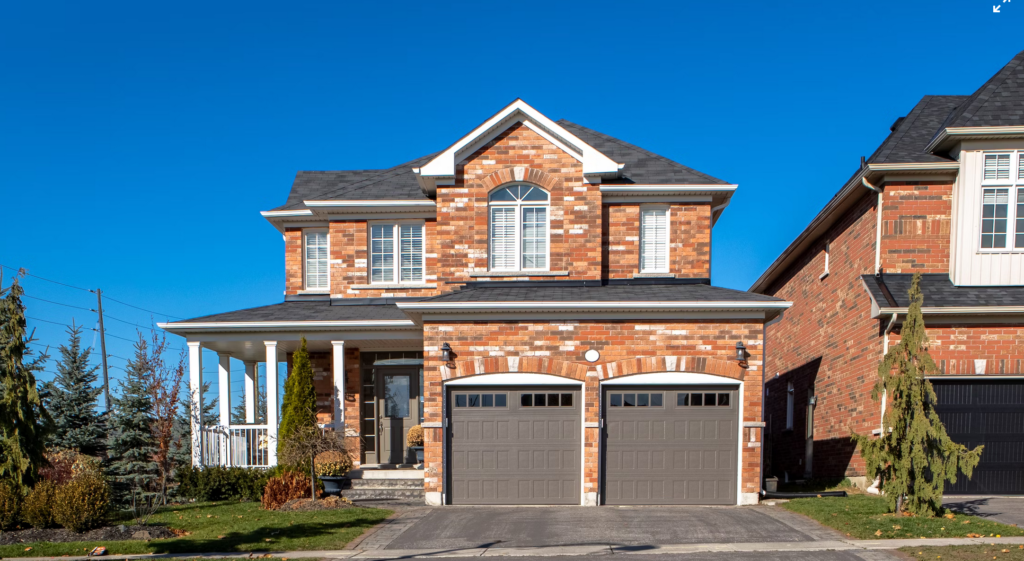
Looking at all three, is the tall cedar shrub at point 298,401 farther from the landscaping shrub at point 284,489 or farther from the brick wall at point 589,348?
the brick wall at point 589,348

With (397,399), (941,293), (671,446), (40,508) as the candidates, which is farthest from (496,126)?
(40,508)

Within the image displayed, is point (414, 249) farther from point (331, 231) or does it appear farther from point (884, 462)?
point (884, 462)

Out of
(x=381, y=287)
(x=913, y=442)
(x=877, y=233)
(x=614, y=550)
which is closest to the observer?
(x=614, y=550)

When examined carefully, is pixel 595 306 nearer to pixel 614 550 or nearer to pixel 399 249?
pixel 614 550

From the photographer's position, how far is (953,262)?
13.9 metres

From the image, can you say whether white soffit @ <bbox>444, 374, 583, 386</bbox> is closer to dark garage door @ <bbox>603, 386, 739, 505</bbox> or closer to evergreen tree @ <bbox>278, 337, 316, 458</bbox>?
dark garage door @ <bbox>603, 386, 739, 505</bbox>

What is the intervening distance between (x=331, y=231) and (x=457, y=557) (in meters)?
10.1

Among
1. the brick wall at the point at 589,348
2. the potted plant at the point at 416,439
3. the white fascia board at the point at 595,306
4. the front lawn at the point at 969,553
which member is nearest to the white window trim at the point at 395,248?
the potted plant at the point at 416,439

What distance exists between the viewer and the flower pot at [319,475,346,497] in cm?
1407

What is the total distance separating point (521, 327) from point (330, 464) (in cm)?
474

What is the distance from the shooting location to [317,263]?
17.8 metres

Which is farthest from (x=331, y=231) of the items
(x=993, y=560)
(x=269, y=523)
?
(x=993, y=560)

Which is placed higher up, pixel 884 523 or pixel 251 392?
pixel 251 392

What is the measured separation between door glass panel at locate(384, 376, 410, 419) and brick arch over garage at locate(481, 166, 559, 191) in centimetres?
550
